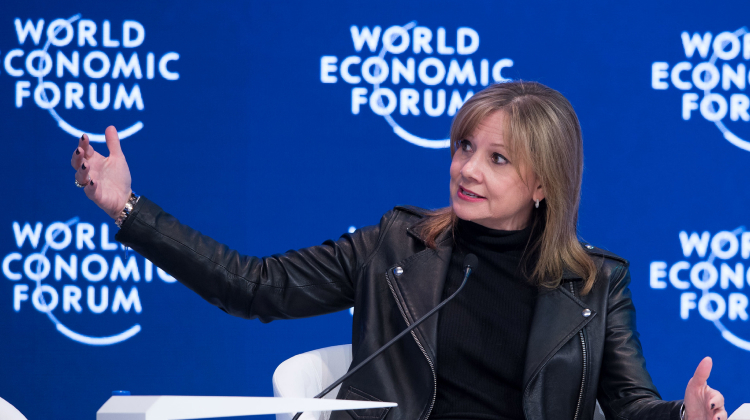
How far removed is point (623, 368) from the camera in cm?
153

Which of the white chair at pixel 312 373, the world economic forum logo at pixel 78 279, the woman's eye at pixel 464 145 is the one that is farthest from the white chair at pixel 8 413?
the world economic forum logo at pixel 78 279

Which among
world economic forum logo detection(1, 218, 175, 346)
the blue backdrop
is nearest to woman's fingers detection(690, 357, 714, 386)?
the blue backdrop

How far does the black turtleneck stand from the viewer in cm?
154

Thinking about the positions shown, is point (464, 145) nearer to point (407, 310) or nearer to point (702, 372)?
point (407, 310)

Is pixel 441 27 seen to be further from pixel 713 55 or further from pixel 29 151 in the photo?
pixel 29 151

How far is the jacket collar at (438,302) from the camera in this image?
1523mm

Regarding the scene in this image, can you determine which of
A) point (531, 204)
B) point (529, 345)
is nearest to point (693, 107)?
point (531, 204)

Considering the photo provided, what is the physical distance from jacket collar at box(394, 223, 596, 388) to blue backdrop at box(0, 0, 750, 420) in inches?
42.5

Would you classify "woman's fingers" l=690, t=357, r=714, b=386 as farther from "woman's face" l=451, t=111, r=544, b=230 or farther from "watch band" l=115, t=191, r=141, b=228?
"watch band" l=115, t=191, r=141, b=228

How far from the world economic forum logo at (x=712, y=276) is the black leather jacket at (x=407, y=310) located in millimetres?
1167

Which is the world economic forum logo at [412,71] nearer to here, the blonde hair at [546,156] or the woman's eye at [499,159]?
the blonde hair at [546,156]

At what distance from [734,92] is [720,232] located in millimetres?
518

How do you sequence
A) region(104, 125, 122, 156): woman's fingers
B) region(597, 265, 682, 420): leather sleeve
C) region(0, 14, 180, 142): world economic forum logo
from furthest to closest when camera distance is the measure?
region(0, 14, 180, 142): world economic forum logo, region(597, 265, 682, 420): leather sleeve, region(104, 125, 122, 156): woman's fingers

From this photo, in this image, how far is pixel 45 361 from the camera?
271 centimetres
